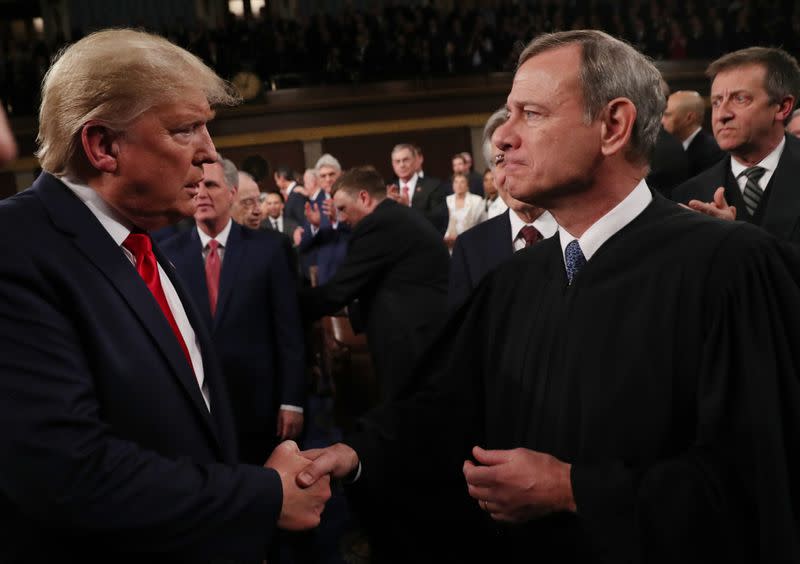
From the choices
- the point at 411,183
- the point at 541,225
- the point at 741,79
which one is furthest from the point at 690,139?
the point at 411,183

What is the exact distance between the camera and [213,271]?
3.49m

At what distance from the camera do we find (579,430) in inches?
69.1

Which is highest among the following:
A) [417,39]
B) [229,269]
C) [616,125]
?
[417,39]

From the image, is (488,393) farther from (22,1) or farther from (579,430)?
(22,1)

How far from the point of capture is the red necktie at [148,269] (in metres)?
1.72

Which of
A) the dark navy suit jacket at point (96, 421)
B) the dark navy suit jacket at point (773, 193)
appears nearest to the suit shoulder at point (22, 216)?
the dark navy suit jacket at point (96, 421)

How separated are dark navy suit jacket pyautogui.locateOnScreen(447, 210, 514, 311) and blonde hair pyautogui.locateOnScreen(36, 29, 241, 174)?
1.91m

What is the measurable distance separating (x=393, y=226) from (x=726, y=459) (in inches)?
115

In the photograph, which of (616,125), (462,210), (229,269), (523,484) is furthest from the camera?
(462,210)

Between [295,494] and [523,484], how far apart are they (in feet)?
1.53

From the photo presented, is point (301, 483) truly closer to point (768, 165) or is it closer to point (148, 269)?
point (148, 269)

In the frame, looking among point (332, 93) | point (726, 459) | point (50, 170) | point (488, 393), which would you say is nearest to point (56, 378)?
point (50, 170)

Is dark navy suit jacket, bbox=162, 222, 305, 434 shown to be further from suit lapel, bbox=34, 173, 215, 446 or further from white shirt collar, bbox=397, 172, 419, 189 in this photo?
white shirt collar, bbox=397, 172, 419, 189

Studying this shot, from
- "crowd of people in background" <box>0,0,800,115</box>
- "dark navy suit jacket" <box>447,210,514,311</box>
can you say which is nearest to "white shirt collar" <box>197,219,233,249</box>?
"dark navy suit jacket" <box>447,210,514,311</box>
